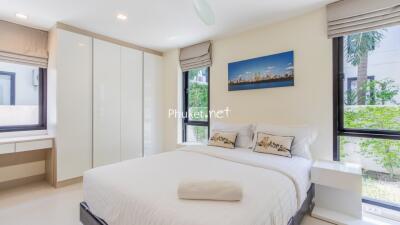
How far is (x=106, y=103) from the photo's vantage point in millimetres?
3562

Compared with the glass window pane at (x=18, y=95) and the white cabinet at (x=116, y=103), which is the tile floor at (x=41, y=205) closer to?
the white cabinet at (x=116, y=103)

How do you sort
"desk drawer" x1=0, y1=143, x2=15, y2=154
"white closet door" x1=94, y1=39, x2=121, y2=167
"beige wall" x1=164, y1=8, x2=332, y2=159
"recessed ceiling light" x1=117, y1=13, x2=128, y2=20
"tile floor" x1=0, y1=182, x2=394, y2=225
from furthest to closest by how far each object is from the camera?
"white closet door" x1=94, y1=39, x2=121, y2=167, "recessed ceiling light" x1=117, y1=13, x2=128, y2=20, "desk drawer" x1=0, y1=143, x2=15, y2=154, "beige wall" x1=164, y1=8, x2=332, y2=159, "tile floor" x1=0, y1=182, x2=394, y2=225

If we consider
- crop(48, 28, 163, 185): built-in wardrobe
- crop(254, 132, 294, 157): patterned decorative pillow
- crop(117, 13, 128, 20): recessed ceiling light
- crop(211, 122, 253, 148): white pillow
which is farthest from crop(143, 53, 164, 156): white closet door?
crop(254, 132, 294, 157): patterned decorative pillow

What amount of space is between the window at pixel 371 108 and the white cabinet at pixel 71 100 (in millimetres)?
3568

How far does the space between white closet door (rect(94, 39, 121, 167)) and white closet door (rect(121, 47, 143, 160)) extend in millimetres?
87

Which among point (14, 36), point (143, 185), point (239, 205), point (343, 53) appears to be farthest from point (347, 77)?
point (14, 36)

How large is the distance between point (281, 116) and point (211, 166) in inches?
55.6

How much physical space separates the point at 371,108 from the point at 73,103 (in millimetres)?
3983

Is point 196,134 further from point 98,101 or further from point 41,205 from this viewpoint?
point 41,205

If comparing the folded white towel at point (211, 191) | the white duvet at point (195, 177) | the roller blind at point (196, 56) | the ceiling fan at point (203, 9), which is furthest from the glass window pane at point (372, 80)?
the roller blind at point (196, 56)

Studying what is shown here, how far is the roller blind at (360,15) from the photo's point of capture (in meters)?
2.06

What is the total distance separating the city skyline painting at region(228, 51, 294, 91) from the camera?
2.81m

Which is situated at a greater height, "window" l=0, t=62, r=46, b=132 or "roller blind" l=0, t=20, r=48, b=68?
"roller blind" l=0, t=20, r=48, b=68

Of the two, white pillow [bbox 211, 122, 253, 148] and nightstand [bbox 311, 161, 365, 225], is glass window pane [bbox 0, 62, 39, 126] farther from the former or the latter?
nightstand [bbox 311, 161, 365, 225]
